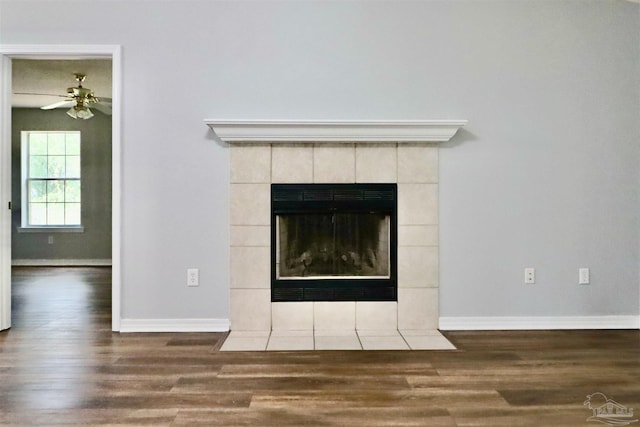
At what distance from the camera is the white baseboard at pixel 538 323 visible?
3.23m

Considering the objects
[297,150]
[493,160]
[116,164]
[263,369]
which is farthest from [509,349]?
[116,164]

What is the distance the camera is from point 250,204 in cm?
320

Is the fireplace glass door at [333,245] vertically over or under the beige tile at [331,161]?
under

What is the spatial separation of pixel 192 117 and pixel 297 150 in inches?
30.9

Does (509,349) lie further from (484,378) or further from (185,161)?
(185,161)

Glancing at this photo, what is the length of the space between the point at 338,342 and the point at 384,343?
30 centimetres

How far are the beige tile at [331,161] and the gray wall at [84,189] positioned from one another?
5164 mm

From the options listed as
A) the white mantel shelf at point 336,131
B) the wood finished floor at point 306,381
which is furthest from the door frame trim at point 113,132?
the white mantel shelf at point 336,131

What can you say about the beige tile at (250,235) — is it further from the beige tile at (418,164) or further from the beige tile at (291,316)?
the beige tile at (418,164)

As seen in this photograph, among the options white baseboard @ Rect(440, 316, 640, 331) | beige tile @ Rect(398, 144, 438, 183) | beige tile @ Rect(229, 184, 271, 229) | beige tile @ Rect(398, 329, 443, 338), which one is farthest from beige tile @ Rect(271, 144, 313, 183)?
white baseboard @ Rect(440, 316, 640, 331)

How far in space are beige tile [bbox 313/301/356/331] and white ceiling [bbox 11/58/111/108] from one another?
3.23 m

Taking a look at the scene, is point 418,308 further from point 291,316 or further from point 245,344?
point 245,344

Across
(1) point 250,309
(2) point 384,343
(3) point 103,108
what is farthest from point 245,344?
(3) point 103,108

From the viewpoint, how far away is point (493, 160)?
324cm
